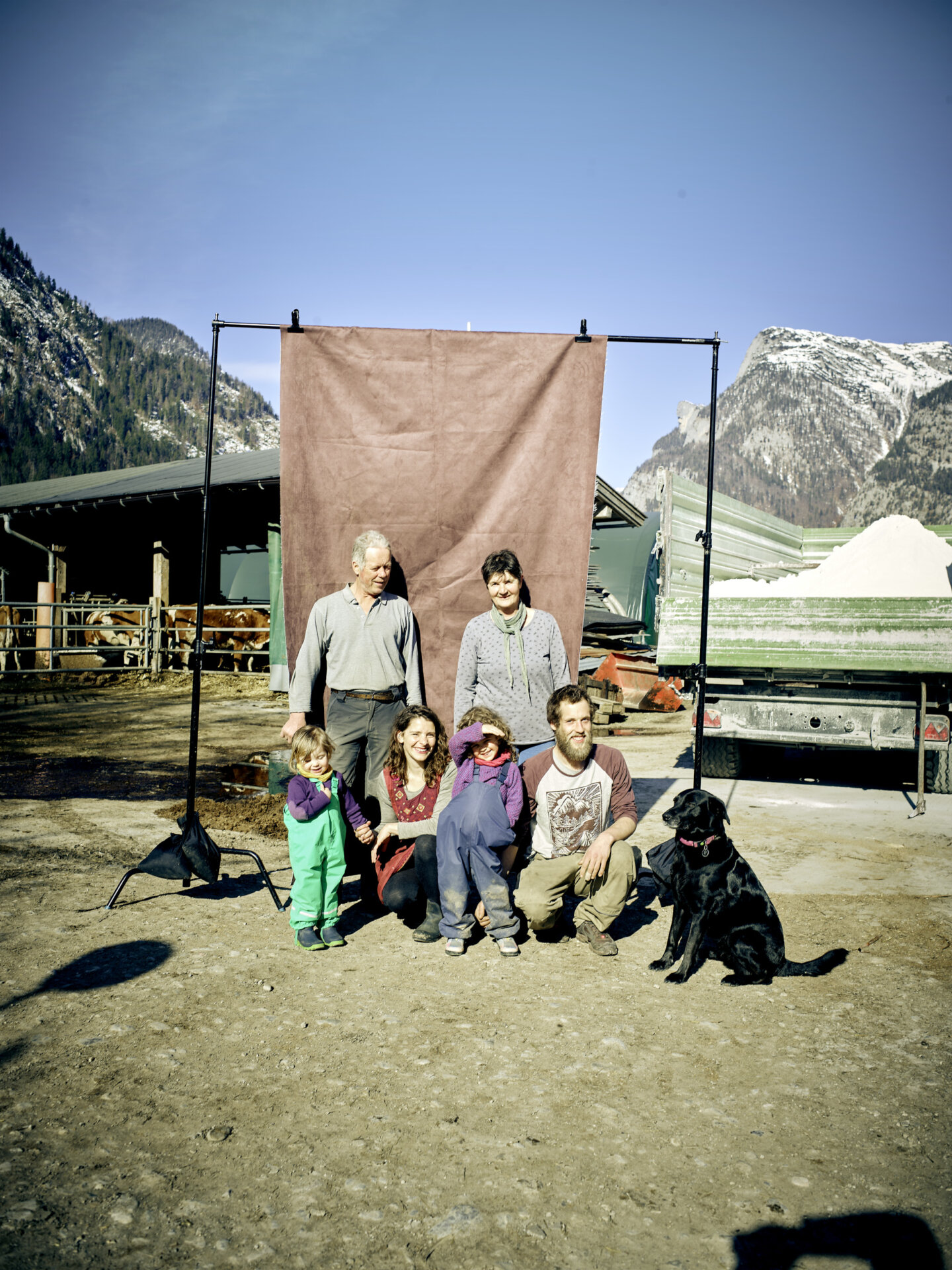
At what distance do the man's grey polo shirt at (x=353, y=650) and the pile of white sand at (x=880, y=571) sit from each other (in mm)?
3593

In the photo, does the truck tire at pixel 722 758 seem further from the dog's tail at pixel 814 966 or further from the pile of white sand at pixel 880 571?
the dog's tail at pixel 814 966

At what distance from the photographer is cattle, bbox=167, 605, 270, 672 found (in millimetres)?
18328

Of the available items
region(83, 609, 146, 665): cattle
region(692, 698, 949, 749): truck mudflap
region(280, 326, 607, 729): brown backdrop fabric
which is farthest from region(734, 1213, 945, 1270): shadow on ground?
region(83, 609, 146, 665): cattle

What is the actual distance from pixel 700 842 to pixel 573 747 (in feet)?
2.29

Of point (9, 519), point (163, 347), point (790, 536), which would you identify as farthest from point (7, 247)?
point (790, 536)

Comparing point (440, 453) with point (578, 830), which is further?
point (440, 453)

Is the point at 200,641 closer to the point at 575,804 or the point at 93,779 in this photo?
the point at 575,804

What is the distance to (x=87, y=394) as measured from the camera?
442 feet

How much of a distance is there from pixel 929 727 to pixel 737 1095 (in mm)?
4866

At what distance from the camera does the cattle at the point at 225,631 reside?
18.3 meters

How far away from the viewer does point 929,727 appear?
648 cm

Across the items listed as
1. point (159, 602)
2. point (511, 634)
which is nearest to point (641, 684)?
point (159, 602)

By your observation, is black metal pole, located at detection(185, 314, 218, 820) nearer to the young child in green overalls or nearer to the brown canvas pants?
the young child in green overalls

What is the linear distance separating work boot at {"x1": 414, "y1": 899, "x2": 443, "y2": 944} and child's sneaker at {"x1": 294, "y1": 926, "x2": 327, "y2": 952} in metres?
0.43
